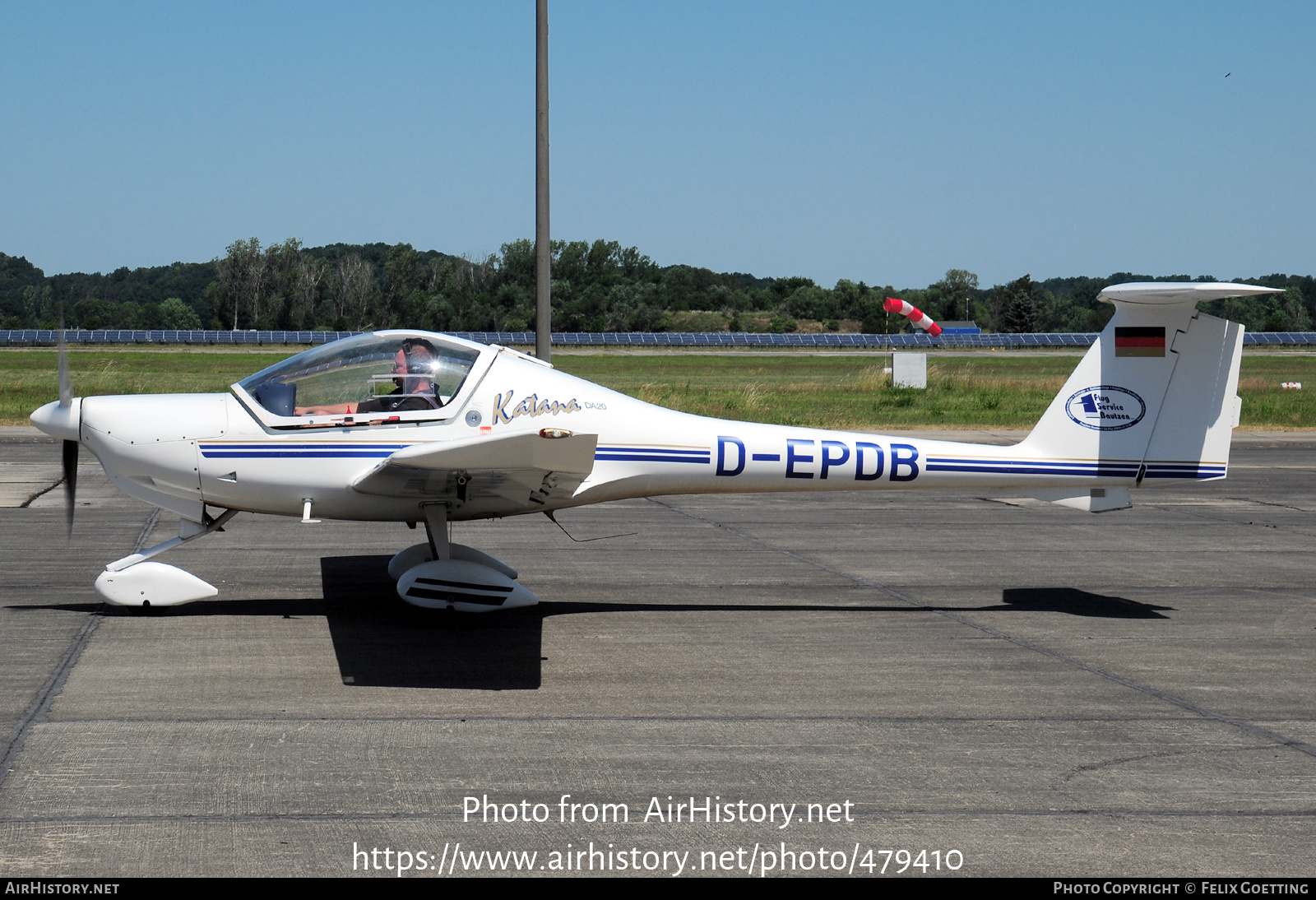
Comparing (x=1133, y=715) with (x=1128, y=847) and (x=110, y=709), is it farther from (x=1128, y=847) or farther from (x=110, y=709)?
(x=110, y=709)

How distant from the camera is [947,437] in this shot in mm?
23250

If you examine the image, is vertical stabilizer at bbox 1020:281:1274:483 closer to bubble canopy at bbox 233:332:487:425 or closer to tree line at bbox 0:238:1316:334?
bubble canopy at bbox 233:332:487:425

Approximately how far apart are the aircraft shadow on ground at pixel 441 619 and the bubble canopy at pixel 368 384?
1603 mm

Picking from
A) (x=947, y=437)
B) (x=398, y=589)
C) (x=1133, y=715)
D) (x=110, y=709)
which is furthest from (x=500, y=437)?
(x=947, y=437)

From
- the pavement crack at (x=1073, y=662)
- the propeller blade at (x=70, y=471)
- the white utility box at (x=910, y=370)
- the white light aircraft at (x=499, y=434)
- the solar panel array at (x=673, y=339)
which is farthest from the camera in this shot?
the solar panel array at (x=673, y=339)

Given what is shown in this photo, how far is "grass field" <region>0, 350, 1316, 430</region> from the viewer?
2859 centimetres

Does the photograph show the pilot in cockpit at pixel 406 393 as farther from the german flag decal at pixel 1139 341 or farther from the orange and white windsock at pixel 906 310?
the orange and white windsock at pixel 906 310

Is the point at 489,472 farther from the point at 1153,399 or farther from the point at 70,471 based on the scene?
the point at 1153,399

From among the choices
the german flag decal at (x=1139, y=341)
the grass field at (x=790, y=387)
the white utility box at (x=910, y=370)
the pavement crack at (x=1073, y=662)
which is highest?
the german flag decal at (x=1139, y=341)

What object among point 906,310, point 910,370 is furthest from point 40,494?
point 906,310

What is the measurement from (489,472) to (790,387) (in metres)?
33.4

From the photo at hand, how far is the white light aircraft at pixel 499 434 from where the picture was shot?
845cm

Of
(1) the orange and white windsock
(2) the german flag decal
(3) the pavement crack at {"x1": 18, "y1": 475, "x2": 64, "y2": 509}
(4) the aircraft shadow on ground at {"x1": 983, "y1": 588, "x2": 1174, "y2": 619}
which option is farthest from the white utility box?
(2) the german flag decal

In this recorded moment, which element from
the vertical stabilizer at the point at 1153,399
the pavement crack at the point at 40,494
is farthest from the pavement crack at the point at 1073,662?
the pavement crack at the point at 40,494
